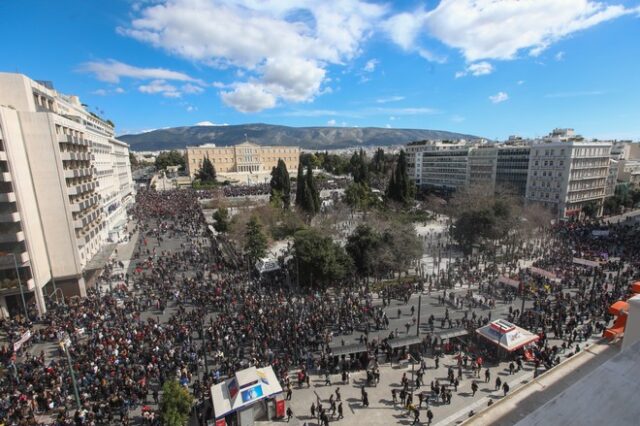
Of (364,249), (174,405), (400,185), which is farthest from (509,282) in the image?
(400,185)

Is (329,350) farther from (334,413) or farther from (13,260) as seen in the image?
(13,260)

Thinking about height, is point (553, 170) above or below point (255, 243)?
above

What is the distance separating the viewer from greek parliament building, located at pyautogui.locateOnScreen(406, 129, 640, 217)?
52000 millimetres

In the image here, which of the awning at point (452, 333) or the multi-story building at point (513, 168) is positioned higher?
the multi-story building at point (513, 168)

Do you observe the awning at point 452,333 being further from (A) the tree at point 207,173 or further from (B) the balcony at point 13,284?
(A) the tree at point 207,173

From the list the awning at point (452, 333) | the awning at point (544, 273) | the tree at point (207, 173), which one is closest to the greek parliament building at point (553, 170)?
the awning at point (544, 273)

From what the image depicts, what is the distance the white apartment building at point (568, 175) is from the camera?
51.5 m

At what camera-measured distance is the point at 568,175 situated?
168 ft

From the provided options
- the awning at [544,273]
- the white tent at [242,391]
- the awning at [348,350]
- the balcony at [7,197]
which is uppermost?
the balcony at [7,197]

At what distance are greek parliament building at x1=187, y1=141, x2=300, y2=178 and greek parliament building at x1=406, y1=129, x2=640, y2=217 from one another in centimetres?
6492

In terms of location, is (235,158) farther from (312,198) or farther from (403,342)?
(403,342)

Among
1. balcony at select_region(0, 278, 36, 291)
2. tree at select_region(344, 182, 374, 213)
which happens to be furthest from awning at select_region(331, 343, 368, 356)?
tree at select_region(344, 182, 374, 213)

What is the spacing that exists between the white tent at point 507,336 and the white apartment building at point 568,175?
154 feet

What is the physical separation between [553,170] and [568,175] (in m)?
2.50
